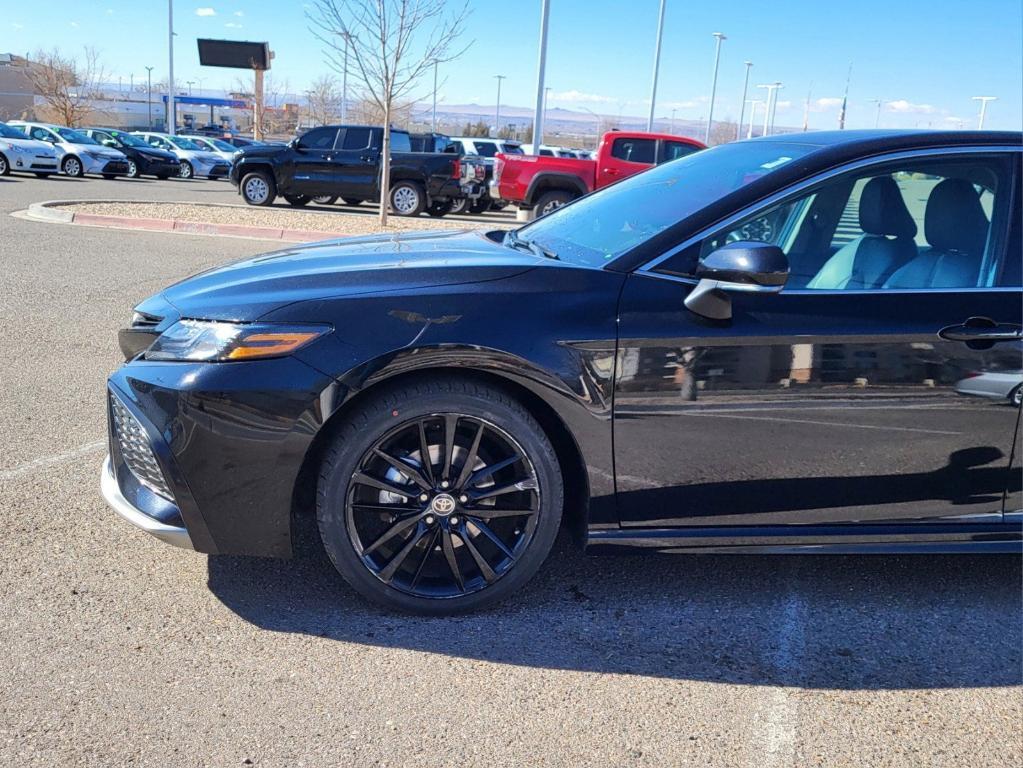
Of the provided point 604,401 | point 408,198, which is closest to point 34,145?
point 408,198

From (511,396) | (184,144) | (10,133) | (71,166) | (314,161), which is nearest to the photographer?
(511,396)

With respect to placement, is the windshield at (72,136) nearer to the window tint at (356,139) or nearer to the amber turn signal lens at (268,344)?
the window tint at (356,139)

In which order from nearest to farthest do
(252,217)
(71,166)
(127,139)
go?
(252,217) < (71,166) < (127,139)

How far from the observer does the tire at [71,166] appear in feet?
90.4

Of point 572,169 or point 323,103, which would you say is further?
point 323,103

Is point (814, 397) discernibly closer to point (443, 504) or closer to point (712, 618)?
point (712, 618)

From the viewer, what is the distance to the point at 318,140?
67.5 ft

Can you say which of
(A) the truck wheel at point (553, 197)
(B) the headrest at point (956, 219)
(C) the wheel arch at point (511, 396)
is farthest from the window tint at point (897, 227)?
(A) the truck wheel at point (553, 197)

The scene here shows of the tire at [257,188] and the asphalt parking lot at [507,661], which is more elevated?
the tire at [257,188]

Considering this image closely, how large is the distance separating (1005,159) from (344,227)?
13865 mm

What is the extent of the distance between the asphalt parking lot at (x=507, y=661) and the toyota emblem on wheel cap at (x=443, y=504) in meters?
0.40

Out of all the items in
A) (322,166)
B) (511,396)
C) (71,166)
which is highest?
(322,166)

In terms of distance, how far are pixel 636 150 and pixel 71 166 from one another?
1789 centimetres

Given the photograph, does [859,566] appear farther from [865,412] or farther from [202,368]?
[202,368]
